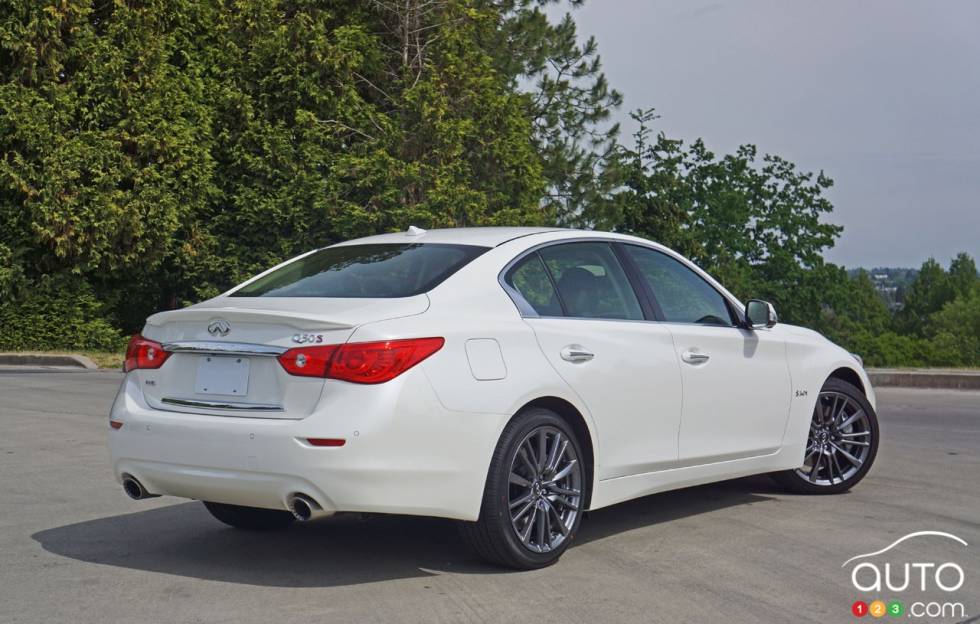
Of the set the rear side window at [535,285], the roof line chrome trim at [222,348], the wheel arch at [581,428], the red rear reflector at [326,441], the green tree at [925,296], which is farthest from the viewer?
the green tree at [925,296]

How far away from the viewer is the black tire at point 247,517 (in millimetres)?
6785

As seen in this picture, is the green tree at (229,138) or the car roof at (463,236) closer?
the car roof at (463,236)

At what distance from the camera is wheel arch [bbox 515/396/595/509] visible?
19.9ft

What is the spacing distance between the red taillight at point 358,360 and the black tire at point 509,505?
2.04ft

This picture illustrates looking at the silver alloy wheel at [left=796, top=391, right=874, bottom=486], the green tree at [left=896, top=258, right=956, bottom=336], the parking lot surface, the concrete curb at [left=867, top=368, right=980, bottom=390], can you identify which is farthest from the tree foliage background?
the green tree at [left=896, top=258, right=956, bottom=336]

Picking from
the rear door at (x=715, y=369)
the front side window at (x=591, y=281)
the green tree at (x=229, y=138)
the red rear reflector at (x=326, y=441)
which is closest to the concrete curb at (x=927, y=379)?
the rear door at (x=715, y=369)

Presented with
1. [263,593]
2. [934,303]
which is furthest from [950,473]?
[934,303]

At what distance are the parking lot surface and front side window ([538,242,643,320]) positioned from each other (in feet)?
3.86

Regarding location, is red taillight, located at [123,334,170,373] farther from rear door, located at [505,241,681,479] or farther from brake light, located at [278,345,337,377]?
rear door, located at [505,241,681,479]

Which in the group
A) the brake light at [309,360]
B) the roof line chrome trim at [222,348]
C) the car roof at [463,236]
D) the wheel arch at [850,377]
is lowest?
the wheel arch at [850,377]

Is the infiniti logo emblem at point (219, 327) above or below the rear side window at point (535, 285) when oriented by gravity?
below

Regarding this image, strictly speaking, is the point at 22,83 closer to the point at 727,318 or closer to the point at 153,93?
the point at 153,93

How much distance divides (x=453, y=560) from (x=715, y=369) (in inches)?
75.3

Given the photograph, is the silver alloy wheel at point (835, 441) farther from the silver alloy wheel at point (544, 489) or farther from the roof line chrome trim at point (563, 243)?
the silver alloy wheel at point (544, 489)
